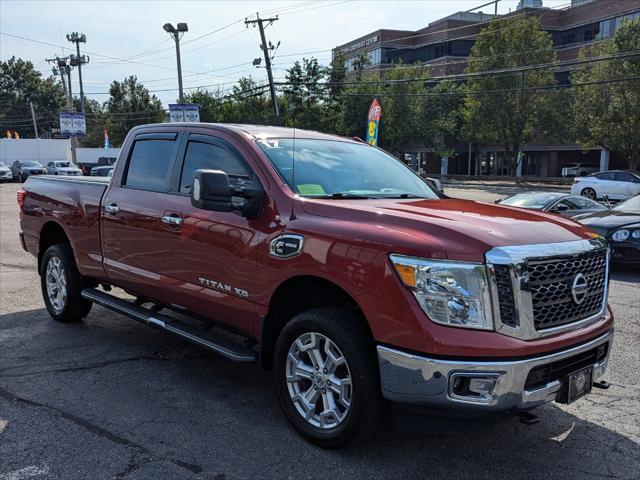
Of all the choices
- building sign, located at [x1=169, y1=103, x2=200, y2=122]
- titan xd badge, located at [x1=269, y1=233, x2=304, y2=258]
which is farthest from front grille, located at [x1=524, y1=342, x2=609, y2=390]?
building sign, located at [x1=169, y1=103, x2=200, y2=122]

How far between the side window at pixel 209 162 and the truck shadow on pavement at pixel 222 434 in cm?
161

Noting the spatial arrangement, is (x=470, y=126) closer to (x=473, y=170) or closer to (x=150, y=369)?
(x=473, y=170)

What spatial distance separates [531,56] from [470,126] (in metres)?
6.96

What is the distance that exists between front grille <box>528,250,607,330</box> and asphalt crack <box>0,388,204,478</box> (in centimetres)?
209

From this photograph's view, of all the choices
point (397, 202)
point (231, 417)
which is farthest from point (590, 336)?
point (231, 417)

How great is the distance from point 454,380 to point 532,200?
10.1 m

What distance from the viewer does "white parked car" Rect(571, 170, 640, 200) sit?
2480 centimetres

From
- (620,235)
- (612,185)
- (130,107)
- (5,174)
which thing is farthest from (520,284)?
(130,107)

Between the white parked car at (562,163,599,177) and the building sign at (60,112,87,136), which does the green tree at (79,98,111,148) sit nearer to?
the building sign at (60,112,87,136)

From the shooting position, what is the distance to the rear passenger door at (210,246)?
3.91 meters

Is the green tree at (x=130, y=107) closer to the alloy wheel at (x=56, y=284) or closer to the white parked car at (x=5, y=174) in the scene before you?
the white parked car at (x=5, y=174)

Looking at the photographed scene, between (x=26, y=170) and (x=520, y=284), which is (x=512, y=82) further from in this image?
(x=520, y=284)

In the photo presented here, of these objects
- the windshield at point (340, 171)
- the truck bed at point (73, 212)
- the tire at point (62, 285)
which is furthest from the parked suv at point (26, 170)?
the windshield at point (340, 171)

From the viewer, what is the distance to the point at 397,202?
3.94 metres
